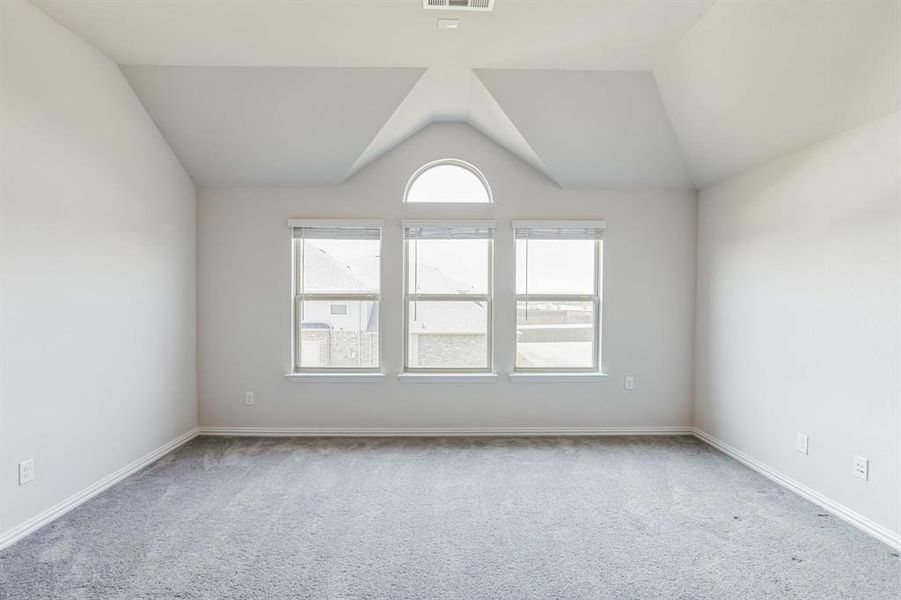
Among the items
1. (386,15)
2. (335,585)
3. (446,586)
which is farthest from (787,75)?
(335,585)

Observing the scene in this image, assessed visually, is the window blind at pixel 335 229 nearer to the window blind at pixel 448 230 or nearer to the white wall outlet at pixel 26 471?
the window blind at pixel 448 230

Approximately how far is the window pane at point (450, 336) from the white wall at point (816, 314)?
200 cm

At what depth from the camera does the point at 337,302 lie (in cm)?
392

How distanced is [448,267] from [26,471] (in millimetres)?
3010

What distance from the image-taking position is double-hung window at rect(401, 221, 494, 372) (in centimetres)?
391

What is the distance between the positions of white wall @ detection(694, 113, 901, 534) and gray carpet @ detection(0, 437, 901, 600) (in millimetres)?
310

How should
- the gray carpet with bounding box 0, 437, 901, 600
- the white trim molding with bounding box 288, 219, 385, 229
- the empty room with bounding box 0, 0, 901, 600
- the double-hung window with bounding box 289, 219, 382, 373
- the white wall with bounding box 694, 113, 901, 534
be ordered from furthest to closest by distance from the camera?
the double-hung window with bounding box 289, 219, 382, 373, the white trim molding with bounding box 288, 219, 385, 229, the white wall with bounding box 694, 113, 901, 534, the empty room with bounding box 0, 0, 901, 600, the gray carpet with bounding box 0, 437, 901, 600

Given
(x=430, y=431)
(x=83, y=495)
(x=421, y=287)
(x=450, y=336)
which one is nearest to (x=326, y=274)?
(x=421, y=287)

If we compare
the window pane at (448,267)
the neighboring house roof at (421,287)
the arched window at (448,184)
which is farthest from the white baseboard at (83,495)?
the arched window at (448,184)

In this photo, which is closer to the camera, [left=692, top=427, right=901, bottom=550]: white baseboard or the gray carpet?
the gray carpet

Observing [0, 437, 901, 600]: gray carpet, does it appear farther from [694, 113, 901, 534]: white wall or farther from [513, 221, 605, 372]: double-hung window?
[513, 221, 605, 372]: double-hung window

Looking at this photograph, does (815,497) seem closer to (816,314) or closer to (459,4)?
(816,314)

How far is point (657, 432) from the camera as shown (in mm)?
3912

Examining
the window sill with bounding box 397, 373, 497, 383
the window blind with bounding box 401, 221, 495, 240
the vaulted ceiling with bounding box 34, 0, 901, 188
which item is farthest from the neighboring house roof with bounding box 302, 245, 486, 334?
the vaulted ceiling with bounding box 34, 0, 901, 188
